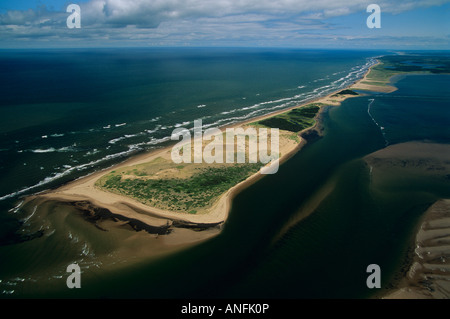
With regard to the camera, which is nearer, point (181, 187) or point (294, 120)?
point (181, 187)

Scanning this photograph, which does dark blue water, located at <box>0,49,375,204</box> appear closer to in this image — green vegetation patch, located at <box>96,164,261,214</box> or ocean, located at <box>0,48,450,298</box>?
ocean, located at <box>0,48,450,298</box>

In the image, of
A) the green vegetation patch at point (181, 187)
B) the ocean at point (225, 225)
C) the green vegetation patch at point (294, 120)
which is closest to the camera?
the ocean at point (225, 225)

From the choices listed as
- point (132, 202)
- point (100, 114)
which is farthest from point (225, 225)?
point (100, 114)

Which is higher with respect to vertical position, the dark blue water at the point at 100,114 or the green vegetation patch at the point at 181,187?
the dark blue water at the point at 100,114

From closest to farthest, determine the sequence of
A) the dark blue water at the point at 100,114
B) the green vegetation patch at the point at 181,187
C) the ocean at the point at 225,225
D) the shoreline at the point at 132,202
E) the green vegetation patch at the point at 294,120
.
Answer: the ocean at the point at 225,225, the shoreline at the point at 132,202, the green vegetation patch at the point at 181,187, the dark blue water at the point at 100,114, the green vegetation patch at the point at 294,120

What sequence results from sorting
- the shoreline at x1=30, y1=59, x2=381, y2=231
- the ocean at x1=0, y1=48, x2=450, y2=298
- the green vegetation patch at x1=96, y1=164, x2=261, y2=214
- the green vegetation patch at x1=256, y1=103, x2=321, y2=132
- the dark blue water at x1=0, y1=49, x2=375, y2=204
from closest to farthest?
the ocean at x1=0, y1=48, x2=450, y2=298 → the shoreline at x1=30, y1=59, x2=381, y2=231 → the green vegetation patch at x1=96, y1=164, x2=261, y2=214 → the dark blue water at x1=0, y1=49, x2=375, y2=204 → the green vegetation patch at x1=256, y1=103, x2=321, y2=132

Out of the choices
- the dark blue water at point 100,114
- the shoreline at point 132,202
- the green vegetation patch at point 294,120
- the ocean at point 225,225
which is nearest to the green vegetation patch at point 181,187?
the shoreline at point 132,202

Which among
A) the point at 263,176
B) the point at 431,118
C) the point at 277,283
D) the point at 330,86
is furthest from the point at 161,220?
the point at 330,86

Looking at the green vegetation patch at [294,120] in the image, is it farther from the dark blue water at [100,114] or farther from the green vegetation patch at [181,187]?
the green vegetation patch at [181,187]

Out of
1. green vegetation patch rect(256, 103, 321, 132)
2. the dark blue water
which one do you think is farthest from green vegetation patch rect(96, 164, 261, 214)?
green vegetation patch rect(256, 103, 321, 132)

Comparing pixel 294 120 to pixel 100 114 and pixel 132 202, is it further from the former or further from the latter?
pixel 100 114
